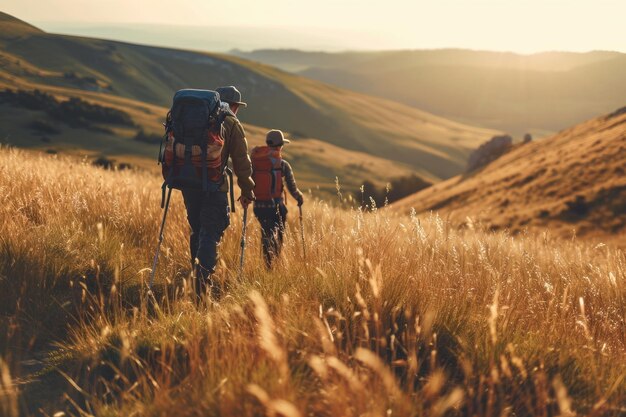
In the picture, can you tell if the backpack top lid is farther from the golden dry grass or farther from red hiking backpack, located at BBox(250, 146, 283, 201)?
red hiking backpack, located at BBox(250, 146, 283, 201)

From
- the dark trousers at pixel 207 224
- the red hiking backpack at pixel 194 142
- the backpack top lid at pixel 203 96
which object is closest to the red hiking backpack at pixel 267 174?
the dark trousers at pixel 207 224

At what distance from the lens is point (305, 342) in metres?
3.19

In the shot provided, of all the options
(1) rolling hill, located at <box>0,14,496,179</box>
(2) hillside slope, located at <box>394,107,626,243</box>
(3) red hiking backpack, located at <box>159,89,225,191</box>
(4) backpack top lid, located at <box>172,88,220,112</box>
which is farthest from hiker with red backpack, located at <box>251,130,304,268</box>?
(1) rolling hill, located at <box>0,14,496,179</box>

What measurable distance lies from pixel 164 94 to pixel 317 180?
2904 inches

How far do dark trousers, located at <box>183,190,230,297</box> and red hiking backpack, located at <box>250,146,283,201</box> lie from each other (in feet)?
5.13

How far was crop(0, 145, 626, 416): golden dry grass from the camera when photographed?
265cm

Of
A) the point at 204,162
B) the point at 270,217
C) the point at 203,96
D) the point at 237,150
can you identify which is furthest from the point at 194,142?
the point at 270,217

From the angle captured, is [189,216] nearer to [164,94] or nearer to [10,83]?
[10,83]

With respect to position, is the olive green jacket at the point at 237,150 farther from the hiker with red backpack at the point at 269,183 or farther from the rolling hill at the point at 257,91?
the rolling hill at the point at 257,91

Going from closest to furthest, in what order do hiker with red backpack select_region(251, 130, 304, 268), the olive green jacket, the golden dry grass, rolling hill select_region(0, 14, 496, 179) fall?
the golden dry grass < the olive green jacket < hiker with red backpack select_region(251, 130, 304, 268) < rolling hill select_region(0, 14, 496, 179)

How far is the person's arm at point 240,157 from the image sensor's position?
5.89 metres

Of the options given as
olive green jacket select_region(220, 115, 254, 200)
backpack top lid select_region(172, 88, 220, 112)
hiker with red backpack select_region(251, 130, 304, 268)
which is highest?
backpack top lid select_region(172, 88, 220, 112)

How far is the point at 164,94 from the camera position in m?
138

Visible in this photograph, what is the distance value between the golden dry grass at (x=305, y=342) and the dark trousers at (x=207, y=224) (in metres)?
0.42
